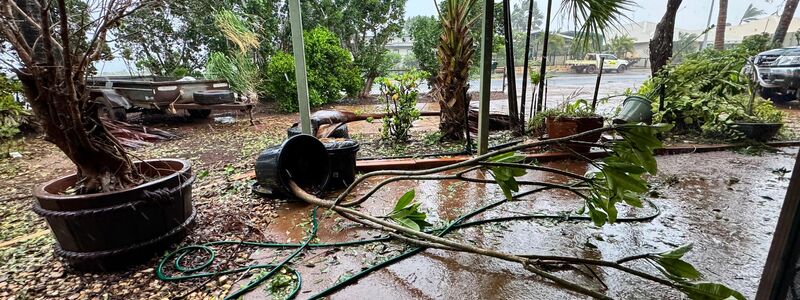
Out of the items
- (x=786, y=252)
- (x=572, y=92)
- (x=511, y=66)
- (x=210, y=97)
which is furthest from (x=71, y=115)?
(x=572, y=92)

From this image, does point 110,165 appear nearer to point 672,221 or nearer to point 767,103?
point 672,221

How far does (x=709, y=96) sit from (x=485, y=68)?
113 inches

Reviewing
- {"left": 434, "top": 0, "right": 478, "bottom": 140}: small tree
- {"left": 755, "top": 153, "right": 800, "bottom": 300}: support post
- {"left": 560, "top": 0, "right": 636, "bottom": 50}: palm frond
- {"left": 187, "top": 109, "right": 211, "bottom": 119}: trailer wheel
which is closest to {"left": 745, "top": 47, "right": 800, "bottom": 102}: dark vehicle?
{"left": 560, "top": 0, "right": 636, "bottom": 50}: palm frond

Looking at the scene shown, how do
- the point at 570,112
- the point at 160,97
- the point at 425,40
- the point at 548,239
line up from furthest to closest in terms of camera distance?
the point at 425,40, the point at 160,97, the point at 570,112, the point at 548,239

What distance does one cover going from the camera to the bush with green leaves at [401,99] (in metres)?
3.88

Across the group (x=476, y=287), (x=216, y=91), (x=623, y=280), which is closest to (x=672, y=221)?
(x=623, y=280)

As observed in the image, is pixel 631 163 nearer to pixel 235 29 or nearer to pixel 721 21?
pixel 235 29

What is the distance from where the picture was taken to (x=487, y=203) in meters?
2.39

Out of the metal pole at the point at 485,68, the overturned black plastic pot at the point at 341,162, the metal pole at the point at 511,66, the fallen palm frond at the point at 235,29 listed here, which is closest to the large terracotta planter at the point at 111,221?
the overturned black plastic pot at the point at 341,162

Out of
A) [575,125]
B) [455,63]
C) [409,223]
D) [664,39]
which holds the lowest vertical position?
[409,223]

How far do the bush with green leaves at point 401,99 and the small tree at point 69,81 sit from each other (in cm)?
261

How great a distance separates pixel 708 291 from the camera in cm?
109

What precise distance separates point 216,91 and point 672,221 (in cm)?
630

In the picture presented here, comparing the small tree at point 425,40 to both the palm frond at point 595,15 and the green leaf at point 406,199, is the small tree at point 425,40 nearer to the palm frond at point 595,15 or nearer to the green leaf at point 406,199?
the palm frond at point 595,15
